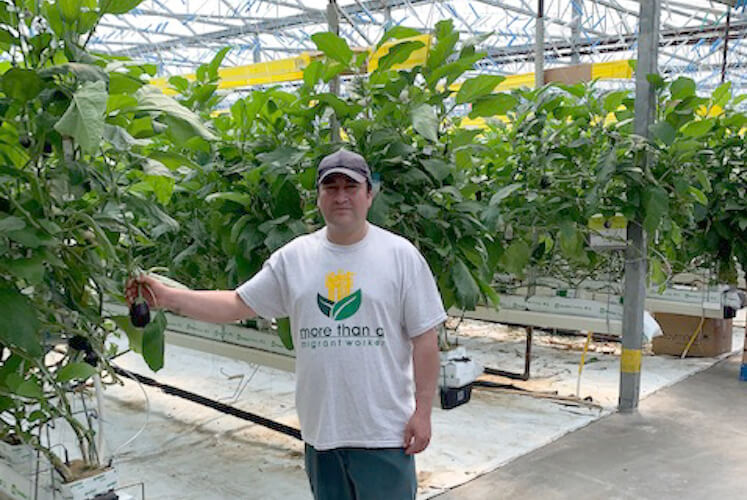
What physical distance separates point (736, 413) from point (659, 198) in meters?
1.37

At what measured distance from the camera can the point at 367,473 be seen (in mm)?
1577

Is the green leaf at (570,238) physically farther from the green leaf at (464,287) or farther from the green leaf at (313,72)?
the green leaf at (313,72)

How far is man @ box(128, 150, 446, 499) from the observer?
1.55m

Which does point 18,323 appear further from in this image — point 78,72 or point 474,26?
point 474,26

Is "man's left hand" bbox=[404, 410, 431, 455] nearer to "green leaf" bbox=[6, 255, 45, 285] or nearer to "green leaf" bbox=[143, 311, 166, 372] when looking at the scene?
"green leaf" bbox=[143, 311, 166, 372]

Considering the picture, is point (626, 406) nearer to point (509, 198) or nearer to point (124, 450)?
point (509, 198)

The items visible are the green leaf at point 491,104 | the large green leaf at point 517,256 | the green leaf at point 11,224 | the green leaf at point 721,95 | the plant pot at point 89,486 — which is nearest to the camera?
the green leaf at point 11,224

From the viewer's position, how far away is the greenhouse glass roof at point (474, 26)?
10297 mm

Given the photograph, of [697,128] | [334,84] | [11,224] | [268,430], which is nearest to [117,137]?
[11,224]

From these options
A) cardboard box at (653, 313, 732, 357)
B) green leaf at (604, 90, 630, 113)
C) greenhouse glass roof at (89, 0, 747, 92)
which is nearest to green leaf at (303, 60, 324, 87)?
green leaf at (604, 90, 630, 113)

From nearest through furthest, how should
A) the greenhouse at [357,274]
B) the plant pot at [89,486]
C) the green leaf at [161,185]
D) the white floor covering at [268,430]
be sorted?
the greenhouse at [357,274] → the plant pot at [89,486] → the green leaf at [161,185] → the white floor covering at [268,430]

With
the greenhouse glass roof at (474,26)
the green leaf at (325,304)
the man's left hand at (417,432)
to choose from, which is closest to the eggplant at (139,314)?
the green leaf at (325,304)

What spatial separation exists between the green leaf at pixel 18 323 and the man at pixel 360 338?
0.33 m

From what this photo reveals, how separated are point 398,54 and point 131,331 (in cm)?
111
